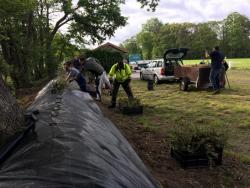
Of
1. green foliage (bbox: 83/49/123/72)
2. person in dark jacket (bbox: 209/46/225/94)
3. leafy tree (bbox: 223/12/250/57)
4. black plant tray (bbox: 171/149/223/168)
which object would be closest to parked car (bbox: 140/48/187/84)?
person in dark jacket (bbox: 209/46/225/94)

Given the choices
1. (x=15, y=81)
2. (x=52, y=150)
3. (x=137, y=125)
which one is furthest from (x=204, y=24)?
(x=52, y=150)

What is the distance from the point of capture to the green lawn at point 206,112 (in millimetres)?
9961

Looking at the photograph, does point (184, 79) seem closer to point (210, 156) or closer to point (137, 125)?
point (137, 125)

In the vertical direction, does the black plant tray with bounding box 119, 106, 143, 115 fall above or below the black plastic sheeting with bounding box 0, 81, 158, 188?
below

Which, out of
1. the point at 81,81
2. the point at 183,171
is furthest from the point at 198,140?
the point at 81,81

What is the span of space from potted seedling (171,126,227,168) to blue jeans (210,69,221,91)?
1098 centimetres

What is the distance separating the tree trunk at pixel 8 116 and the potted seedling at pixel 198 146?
292 cm

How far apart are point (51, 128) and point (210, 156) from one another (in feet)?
10.8

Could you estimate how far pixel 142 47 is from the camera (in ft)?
419

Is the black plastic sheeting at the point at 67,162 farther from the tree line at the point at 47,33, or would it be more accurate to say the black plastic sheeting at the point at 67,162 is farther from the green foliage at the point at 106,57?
the green foliage at the point at 106,57

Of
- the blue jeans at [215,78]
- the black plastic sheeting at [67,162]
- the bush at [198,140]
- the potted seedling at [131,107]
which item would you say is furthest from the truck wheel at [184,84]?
the black plastic sheeting at [67,162]

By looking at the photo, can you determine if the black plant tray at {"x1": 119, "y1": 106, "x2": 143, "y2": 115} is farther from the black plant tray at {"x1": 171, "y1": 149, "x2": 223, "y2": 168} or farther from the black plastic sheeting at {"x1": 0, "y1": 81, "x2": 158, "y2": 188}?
the black plastic sheeting at {"x1": 0, "y1": 81, "x2": 158, "y2": 188}

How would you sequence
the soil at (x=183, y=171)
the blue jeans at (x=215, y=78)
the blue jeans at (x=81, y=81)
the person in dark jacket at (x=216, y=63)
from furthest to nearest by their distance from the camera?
the blue jeans at (x=215, y=78), the person in dark jacket at (x=216, y=63), the blue jeans at (x=81, y=81), the soil at (x=183, y=171)

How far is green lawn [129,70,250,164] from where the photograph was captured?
32.7 ft
